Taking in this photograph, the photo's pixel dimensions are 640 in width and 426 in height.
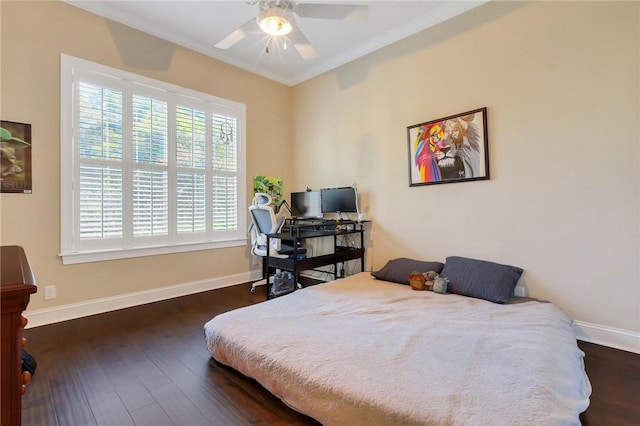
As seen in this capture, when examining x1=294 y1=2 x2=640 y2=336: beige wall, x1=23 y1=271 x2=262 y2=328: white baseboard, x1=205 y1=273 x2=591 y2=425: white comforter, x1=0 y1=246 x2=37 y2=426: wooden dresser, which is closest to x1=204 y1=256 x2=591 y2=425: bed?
x1=205 y1=273 x2=591 y2=425: white comforter

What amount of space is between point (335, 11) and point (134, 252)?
10.1 ft

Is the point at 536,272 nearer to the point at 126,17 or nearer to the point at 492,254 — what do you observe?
the point at 492,254

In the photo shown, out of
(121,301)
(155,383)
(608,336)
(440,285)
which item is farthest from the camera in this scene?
(121,301)

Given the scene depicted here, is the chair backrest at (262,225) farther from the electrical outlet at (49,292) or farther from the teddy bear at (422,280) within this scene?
the electrical outlet at (49,292)

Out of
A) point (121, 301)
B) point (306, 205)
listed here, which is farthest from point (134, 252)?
point (306, 205)

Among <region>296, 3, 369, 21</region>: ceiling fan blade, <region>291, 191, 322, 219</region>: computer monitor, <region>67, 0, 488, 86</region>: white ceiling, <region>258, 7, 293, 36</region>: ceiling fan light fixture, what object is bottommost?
<region>291, 191, 322, 219</region>: computer monitor

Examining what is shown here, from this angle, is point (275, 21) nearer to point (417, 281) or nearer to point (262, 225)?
point (262, 225)

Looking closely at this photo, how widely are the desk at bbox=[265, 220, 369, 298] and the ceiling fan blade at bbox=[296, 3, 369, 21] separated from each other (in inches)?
78.0

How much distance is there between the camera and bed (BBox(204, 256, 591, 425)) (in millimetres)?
1194

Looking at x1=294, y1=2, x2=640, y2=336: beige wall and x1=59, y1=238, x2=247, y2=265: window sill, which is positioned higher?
x1=294, y1=2, x2=640, y2=336: beige wall

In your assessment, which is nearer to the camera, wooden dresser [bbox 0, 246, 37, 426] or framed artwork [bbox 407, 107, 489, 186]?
wooden dresser [bbox 0, 246, 37, 426]

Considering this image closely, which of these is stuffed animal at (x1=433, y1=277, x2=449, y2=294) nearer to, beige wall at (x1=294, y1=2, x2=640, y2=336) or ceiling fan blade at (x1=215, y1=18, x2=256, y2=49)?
beige wall at (x1=294, y1=2, x2=640, y2=336)

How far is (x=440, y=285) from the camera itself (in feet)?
8.92

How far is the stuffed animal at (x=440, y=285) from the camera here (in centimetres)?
271
